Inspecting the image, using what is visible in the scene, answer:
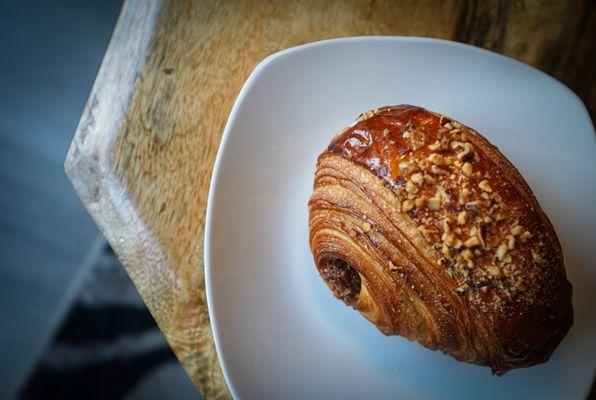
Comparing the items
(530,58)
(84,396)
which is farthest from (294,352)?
(84,396)

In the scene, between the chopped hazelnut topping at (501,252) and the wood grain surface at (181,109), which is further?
the wood grain surface at (181,109)

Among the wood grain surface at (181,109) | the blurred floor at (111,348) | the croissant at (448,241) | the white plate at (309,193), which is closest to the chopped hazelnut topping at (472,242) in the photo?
the croissant at (448,241)

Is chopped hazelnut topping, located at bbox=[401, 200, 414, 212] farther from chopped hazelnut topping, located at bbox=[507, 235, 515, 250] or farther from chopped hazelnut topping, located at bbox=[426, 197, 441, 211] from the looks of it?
chopped hazelnut topping, located at bbox=[507, 235, 515, 250]

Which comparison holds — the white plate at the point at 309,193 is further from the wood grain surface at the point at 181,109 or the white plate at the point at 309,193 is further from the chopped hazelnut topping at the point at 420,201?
the chopped hazelnut topping at the point at 420,201

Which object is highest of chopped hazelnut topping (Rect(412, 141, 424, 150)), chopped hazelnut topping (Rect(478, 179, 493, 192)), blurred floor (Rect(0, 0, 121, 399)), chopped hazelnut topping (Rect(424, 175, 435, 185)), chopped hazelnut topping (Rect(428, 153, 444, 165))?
chopped hazelnut topping (Rect(412, 141, 424, 150))

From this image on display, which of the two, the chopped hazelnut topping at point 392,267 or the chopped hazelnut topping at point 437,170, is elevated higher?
the chopped hazelnut topping at point 437,170

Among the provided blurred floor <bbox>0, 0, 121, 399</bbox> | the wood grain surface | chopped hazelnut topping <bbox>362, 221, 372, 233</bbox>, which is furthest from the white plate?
blurred floor <bbox>0, 0, 121, 399</bbox>

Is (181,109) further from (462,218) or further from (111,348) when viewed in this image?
(111,348)
